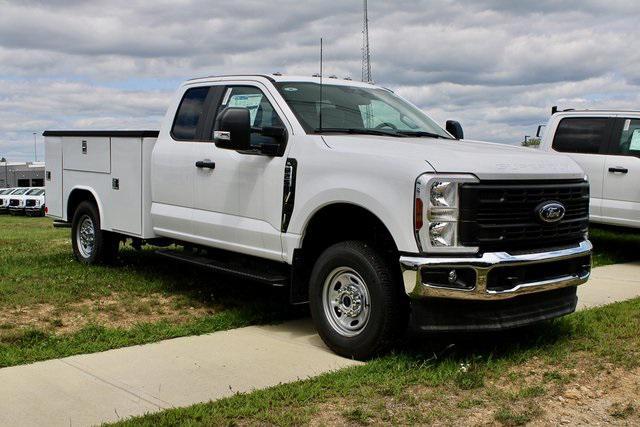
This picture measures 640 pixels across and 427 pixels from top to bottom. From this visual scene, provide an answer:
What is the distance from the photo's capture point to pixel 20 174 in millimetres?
73688

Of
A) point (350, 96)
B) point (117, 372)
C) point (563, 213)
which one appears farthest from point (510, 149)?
point (117, 372)

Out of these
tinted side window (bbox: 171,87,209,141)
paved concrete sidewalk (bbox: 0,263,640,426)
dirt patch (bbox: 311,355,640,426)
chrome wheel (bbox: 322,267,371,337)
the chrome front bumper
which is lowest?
paved concrete sidewalk (bbox: 0,263,640,426)

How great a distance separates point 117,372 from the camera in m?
5.56

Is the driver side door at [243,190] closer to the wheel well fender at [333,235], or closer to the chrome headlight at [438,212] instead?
the wheel well fender at [333,235]

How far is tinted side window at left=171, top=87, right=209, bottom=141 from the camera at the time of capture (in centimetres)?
762

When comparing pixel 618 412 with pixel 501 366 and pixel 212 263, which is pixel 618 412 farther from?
pixel 212 263

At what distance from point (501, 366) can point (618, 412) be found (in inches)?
38.7

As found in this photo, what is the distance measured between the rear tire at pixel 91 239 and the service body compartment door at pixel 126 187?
1.70 ft

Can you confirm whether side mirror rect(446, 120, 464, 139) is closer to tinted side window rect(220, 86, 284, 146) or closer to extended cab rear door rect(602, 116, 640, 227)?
tinted side window rect(220, 86, 284, 146)

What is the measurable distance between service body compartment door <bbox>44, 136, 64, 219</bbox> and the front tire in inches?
200

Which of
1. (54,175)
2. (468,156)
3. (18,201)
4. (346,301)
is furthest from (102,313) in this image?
(18,201)

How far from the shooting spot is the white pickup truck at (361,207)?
530 centimetres

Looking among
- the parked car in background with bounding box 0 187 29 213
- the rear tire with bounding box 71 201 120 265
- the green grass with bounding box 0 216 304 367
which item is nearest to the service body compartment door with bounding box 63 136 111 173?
the rear tire with bounding box 71 201 120 265

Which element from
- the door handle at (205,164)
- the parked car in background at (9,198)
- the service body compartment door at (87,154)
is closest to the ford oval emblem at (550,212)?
the door handle at (205,164)
